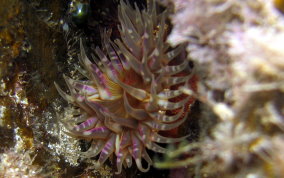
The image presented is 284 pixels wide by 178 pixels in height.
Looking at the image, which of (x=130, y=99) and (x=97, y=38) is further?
(x=97, y=38)

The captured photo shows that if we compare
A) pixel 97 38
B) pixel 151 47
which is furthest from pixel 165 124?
pixel 97 38

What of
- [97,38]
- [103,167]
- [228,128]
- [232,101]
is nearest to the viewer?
[228,128]

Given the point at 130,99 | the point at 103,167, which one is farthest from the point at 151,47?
the point at 103,167

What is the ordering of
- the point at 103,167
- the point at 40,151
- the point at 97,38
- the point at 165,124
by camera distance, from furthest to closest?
the point at 97,38
the point at 103,167
the point at 40,151
the point at 165,124

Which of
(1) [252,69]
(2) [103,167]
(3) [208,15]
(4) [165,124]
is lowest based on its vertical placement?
(2) [103,167]

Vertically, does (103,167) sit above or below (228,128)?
below

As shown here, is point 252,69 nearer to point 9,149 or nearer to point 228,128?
point 228,128
